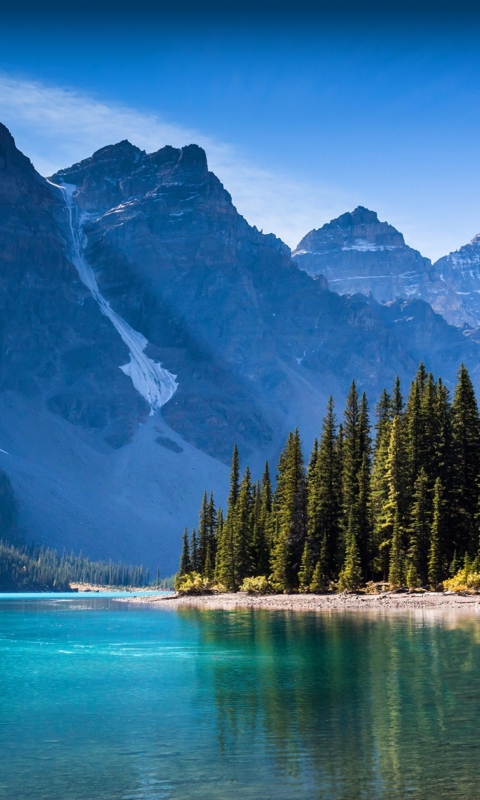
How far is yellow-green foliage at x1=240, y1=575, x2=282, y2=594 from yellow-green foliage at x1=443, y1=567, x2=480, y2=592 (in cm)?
3137

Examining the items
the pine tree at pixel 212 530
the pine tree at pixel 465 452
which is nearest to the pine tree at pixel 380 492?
the pine tree at pixel 465 452

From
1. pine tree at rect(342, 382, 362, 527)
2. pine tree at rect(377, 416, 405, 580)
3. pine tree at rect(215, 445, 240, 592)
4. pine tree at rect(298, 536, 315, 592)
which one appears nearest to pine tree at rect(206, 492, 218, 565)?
pine tree at rect(215, 445, 240, 592)

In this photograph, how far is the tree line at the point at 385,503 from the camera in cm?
8212

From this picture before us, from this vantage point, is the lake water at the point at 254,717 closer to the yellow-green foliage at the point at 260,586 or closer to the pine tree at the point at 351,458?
the pine tree at the point at 351,458

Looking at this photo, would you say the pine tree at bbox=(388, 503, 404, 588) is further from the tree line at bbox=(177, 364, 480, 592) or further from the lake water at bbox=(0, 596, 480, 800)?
the lake water at bbox=(0, 596, 480, 800)

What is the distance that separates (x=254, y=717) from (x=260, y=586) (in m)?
74.9

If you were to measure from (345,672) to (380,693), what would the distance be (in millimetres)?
5627

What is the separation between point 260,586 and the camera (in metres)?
107

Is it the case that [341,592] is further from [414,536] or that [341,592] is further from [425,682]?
[425,682]

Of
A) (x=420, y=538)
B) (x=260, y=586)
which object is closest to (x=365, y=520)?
(x=420, y=538)

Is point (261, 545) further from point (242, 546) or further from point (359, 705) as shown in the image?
point (359, 705)

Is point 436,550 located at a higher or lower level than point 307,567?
higher

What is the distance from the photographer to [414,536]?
82.8 m

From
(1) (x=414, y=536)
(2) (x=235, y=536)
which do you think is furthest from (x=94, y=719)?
(2) (x=235, y=536)
